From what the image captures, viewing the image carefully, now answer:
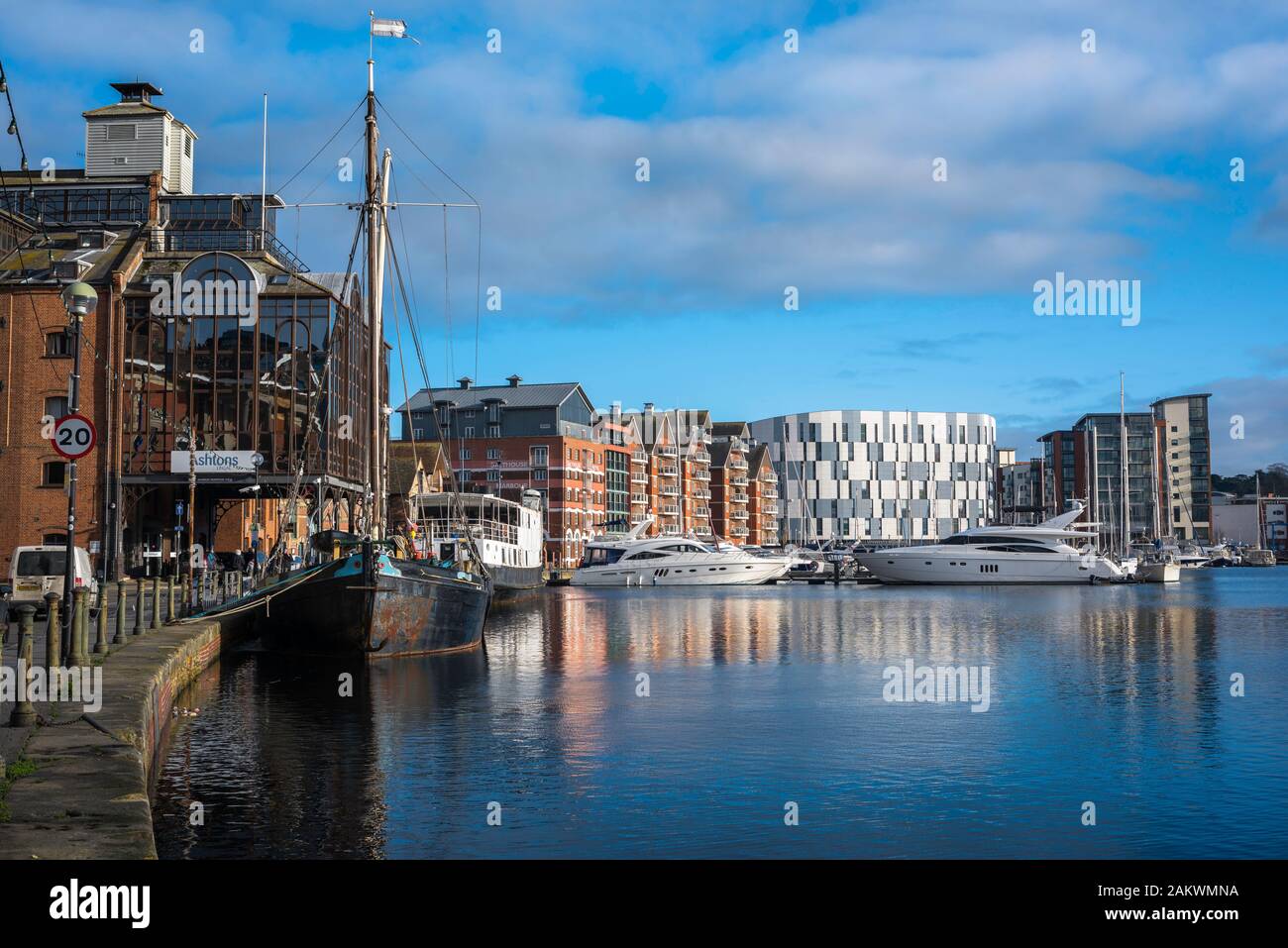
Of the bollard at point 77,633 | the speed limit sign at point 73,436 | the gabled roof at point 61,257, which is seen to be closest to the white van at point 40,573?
the bollard at point 77,633

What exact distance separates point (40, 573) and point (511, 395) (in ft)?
324

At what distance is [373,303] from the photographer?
33.4 metres

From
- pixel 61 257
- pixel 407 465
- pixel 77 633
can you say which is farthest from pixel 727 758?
pixel 407 465

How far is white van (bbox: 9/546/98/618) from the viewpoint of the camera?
1358 inches

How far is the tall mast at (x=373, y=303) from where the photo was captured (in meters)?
33.1

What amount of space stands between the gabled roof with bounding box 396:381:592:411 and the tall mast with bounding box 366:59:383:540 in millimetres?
95233

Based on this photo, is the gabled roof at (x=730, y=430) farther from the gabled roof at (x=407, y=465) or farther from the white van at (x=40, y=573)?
the white van at (x=40, y=573)

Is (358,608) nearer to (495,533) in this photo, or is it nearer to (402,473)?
(495,533)

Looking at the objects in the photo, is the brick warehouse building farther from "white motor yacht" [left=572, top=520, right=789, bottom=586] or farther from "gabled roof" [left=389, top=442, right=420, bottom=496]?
"white motor yacht" [left=572, top=520, right=789, bottom=586]

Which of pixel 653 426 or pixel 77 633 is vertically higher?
pixel 653 426

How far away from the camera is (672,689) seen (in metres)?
29.1

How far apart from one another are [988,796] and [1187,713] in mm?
10696

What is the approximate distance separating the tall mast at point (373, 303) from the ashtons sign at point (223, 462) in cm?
1955
